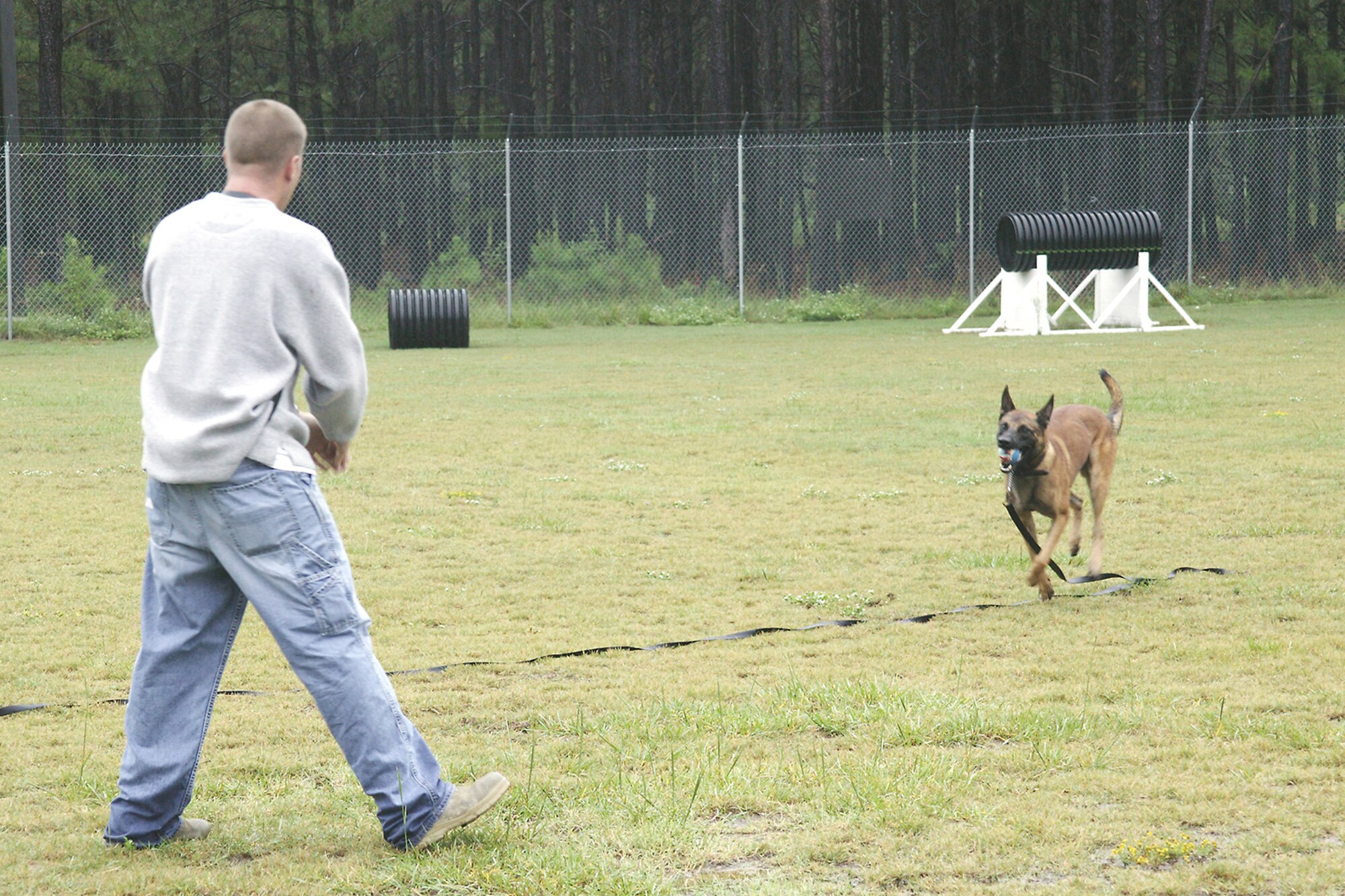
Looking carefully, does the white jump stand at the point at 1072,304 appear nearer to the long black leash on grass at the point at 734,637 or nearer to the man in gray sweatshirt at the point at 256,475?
the long black leash on grass at the point at 734,637

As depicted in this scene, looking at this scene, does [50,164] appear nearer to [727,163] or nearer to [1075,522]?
[727,163]

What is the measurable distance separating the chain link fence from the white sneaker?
20.7 metres

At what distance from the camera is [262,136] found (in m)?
3.22

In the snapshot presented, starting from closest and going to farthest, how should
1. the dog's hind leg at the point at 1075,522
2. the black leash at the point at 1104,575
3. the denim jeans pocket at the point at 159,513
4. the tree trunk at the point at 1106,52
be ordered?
the denim jeans pocket at the point at 159,513 < the black leash at the point at 1104,575 < the dog's hind leg at the point at 1075,522 < the tree trunk at the point at 1106,52

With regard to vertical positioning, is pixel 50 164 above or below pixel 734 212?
above

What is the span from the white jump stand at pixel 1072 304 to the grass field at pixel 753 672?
8685mm

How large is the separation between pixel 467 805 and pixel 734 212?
88.6 feet

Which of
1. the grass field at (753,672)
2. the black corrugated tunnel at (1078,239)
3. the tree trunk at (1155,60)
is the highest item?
the tree trunk at (1155,60)

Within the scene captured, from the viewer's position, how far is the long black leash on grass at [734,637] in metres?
4.89

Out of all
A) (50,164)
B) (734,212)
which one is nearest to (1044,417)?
(734,212)

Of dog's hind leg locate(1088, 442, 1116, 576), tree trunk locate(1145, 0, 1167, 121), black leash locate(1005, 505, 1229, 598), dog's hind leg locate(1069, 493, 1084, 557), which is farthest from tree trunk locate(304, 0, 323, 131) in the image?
black leash locate(1005, 505, 1229, 598)

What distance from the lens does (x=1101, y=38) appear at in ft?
104

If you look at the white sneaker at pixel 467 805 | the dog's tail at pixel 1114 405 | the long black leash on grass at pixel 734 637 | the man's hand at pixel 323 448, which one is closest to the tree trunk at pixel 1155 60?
the dog's tail at pixel 1114 405

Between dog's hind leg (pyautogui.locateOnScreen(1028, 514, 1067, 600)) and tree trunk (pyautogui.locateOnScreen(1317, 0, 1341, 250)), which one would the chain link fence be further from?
dog's hind leg (pyautogui.locateOnScreen(1028, 514, 1067, 600))
